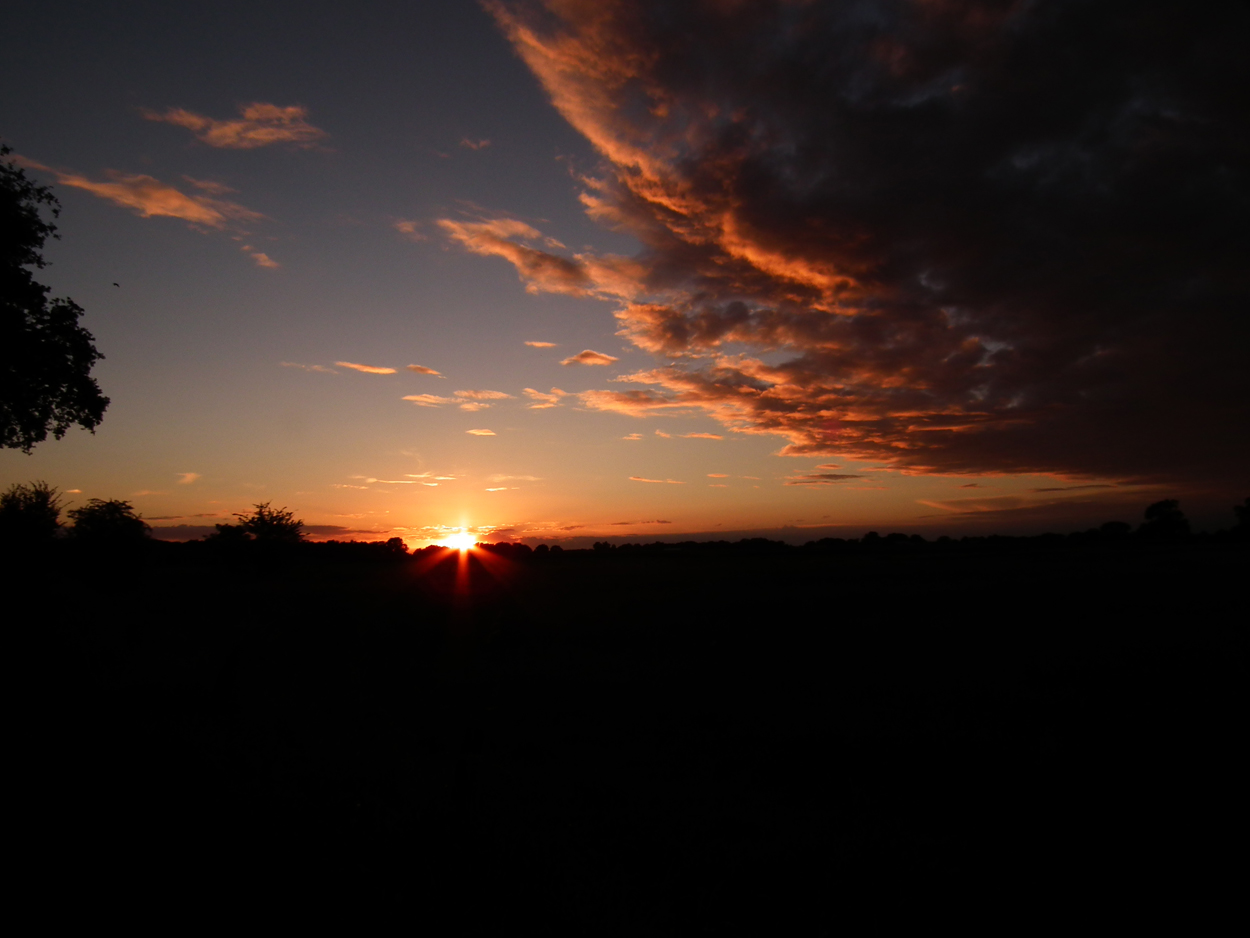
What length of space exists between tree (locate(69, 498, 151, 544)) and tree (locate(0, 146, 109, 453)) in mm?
28506

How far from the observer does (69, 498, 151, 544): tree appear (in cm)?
4703

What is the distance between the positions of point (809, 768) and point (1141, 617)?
21.7 metres

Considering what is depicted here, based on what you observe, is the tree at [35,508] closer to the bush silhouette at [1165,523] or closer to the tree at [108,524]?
the tree at [108,524]

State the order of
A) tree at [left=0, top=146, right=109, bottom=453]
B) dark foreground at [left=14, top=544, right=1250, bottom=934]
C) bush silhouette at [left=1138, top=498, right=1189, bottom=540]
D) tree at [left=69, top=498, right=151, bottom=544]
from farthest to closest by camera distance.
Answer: bush silhouette at [left=1138, top=498, right=1189, bottom=540], tree at [left=69, top=498, right=151, bottom=544], tree at [left=0, top=146, right=109, bottom=453], dark foreground at [left=14, top=544, right=1250, bottom=934]

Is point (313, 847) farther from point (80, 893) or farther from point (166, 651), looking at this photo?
point (166, 651)

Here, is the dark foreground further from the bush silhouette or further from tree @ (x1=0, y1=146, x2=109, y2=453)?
the bush silhouette

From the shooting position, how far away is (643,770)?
507 inches

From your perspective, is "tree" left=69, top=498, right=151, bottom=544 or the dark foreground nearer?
the dark foreground

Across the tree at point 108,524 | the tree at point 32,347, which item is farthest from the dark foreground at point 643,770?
the tree at point 108,524

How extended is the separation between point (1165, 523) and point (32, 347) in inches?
4767

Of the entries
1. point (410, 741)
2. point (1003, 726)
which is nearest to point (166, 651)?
point (410, 741)

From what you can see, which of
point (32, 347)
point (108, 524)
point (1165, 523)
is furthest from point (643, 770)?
point (1165, 523)

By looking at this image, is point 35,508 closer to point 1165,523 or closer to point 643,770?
point 643,770

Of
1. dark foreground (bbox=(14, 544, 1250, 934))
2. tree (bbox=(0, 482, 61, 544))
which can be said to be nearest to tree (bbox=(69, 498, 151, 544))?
tree (bbox=(0, 482, 61, 544))
